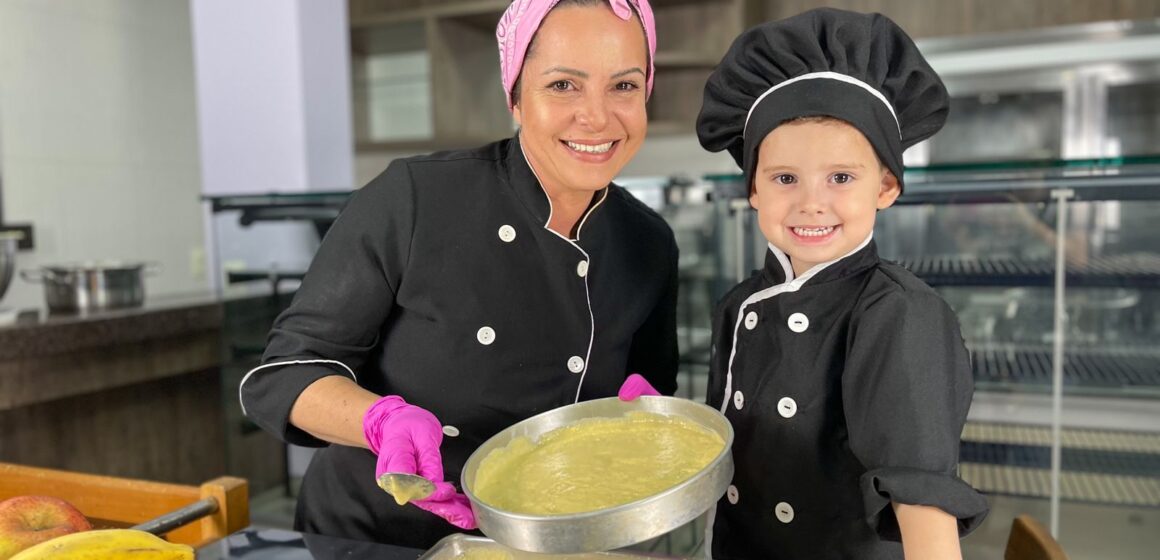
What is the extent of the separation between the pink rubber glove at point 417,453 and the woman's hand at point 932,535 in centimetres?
43

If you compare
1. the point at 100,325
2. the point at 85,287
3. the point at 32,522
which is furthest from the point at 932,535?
the point at 85,287

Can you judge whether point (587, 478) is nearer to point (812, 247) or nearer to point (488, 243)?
point (812, 247)

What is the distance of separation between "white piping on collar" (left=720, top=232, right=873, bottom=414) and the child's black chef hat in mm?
98

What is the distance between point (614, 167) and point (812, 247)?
0.99 feet

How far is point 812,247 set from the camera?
3.07ft

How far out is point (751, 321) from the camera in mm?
1052

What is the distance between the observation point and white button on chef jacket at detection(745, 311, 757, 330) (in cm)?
105

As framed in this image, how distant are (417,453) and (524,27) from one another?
1.80 feet

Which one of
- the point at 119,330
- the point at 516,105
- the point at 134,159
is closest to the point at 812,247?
the point at 516,105

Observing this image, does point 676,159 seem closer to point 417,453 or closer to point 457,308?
point 457,308

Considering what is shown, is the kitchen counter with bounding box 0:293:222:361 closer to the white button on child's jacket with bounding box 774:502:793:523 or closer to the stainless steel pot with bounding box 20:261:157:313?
the stainless steel pot with bounding box 20:261:157:313

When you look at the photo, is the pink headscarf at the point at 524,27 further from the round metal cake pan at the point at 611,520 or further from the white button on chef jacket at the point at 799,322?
the round metal cake pan at the point at 611,520

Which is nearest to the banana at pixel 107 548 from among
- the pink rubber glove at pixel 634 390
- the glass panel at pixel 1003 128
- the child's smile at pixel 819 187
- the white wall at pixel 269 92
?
the pink rubber glove at pixel 634 390

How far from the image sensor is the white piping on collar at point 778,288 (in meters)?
0.98
